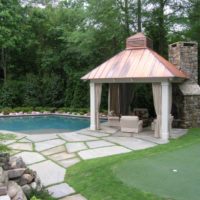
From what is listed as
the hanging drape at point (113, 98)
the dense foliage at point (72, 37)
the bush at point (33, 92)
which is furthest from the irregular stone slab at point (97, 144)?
the bush at point (33, 92)

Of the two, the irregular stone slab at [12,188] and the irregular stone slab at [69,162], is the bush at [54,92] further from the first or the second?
the irregular stone slab at [12,188]

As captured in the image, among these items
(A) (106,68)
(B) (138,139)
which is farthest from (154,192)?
(A) (106,68)

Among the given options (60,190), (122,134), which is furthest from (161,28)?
(60,190)

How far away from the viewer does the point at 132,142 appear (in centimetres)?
718

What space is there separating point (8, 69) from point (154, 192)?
19069 millimetres

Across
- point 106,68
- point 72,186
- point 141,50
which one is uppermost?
point 141,50

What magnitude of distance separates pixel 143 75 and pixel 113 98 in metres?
3.70

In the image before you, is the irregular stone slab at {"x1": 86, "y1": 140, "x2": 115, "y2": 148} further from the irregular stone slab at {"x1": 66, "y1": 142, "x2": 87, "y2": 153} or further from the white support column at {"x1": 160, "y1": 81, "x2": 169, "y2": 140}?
the white support column at {"x1": 160, "y1": 81, "x2": 169, "y2": 140}

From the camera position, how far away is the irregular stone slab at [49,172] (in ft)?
14.2

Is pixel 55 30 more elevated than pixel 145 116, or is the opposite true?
pixel 55 30

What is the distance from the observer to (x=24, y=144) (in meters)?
7.16

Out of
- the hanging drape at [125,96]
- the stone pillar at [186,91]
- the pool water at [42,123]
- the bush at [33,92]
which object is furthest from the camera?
the bush at [33,92]

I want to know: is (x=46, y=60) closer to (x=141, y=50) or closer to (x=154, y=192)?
(x=141, y=50)

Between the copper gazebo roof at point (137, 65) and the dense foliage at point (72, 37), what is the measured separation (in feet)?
9.15
